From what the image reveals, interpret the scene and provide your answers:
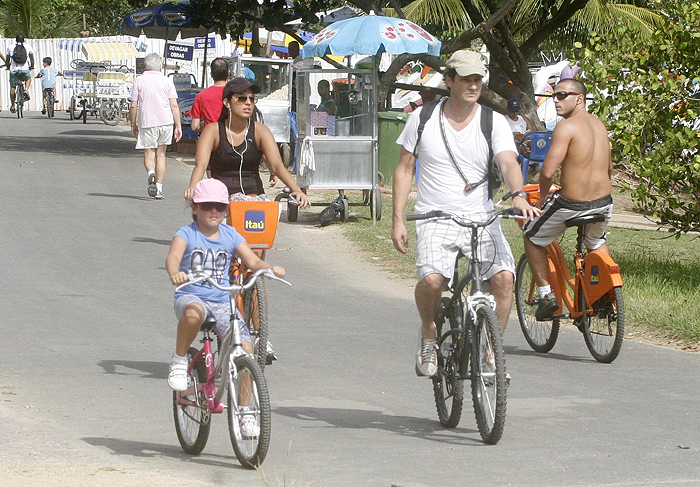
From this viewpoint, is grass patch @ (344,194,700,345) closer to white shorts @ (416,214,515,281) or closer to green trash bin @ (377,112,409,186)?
green trash bin @ (377,112,409,186)

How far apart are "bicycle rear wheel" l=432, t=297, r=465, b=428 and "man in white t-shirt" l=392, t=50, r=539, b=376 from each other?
0.17 feet

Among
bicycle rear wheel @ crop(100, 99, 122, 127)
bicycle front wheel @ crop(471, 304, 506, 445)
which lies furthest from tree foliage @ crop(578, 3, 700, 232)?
bicycle rear wheel @ crop(100, 99, 122, 127)

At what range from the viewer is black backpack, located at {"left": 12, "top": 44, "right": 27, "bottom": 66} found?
110ft

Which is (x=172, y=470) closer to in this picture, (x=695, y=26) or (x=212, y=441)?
(x=212, y=441)

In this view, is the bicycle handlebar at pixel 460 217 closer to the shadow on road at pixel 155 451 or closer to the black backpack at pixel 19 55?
the shadow on road at pixel 155 451

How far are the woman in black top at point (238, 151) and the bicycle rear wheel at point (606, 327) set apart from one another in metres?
2.21

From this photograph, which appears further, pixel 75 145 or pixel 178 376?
pixel 75 145

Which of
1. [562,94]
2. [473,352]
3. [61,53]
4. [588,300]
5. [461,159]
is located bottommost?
[588,300]

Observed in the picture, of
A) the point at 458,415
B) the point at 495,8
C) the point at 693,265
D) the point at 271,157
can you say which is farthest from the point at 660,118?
the point at 495,8

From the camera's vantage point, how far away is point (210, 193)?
6.01m

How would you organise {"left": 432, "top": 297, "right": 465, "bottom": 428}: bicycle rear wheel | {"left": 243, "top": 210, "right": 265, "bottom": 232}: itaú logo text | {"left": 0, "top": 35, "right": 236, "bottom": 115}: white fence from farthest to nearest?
{"left": 0, "top": 35, "right": 236, "bottom": 115}: white fence
{"left": 243, "top": 210, "right": 265, "bottom": 232}: itaú logo text
{"left": 432, "top": 297, "right": 465, "bottom": 428}: bicycle rear wheel

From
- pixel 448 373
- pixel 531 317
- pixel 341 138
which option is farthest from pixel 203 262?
pixel 341 138

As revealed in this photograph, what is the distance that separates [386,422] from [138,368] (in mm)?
2125

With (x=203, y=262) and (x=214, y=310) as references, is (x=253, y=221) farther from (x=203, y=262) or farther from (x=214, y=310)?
(x=214, y=310)
